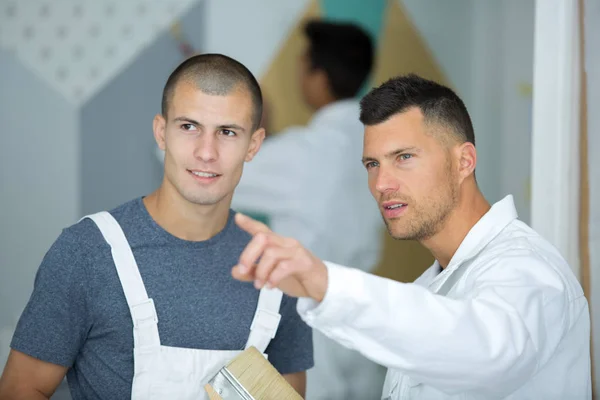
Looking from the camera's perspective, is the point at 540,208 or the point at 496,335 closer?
the point at 496,335

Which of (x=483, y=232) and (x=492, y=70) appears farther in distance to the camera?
(x=492, y=70)

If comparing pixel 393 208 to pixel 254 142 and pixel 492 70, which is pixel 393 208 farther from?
pixel 492 70

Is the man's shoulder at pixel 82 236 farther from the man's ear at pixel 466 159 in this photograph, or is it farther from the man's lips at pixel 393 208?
the man's ear at pixel 466 159

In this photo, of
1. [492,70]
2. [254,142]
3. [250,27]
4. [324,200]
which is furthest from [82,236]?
[492,70]

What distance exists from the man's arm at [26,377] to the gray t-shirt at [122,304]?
25mm

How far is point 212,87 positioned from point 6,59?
4.14ft

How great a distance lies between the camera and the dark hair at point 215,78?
156cm

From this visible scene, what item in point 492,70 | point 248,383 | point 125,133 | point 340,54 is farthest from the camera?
point 492,70

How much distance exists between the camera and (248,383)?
4.18ft

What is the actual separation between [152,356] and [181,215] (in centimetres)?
32

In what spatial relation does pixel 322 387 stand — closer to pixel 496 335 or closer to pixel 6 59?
pixel 6 59

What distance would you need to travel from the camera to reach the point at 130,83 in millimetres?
2674

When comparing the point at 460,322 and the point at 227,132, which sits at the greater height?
the point at 227,132

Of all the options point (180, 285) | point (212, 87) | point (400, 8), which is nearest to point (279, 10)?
point (400, 8)
